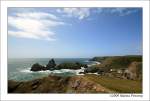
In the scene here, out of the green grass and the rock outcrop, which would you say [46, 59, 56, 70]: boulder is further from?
the green grass

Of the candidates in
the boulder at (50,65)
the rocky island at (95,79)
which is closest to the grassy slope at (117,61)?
the rocky island at (95,79)

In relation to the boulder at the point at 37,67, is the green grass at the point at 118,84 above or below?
below

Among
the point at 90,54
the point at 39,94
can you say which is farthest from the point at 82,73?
the point at 39,94

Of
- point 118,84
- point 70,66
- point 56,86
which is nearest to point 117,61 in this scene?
point 118,84

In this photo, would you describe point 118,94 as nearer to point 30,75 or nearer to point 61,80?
point 61,80

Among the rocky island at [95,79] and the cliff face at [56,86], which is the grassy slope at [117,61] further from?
the cliff face at [56,86]
